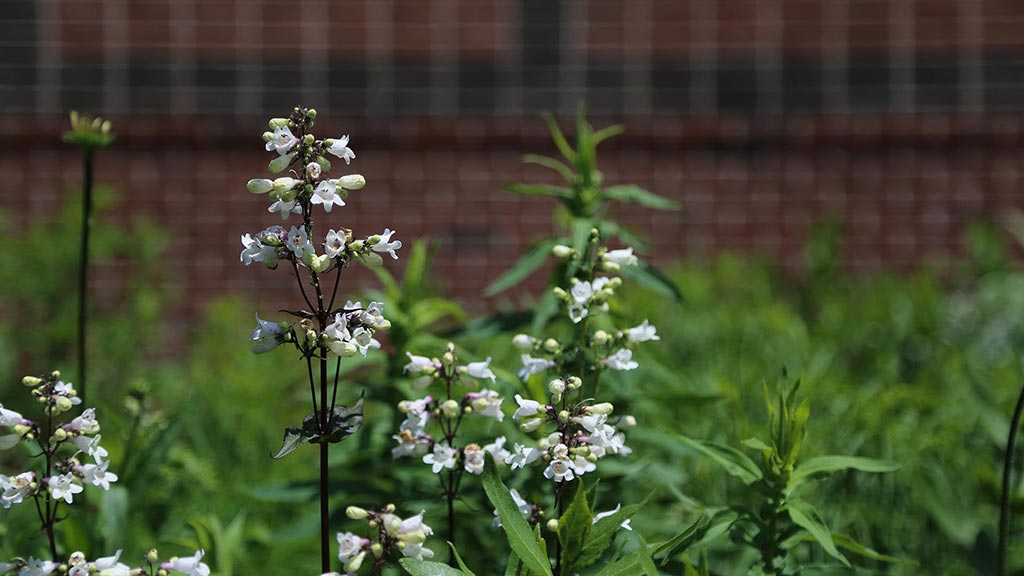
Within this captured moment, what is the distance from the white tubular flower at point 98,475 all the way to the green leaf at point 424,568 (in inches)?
17.1

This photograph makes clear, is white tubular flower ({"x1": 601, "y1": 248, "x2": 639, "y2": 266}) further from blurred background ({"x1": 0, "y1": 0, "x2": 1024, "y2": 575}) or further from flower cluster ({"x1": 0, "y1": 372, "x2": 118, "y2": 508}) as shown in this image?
blurred background ({"x1": 0, "y1": 0, "x2": 1024, "y2": 575})

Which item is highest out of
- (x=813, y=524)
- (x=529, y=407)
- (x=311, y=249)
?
(x=311, y=249)

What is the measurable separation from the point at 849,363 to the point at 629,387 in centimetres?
235

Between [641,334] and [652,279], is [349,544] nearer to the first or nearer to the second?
[641,334]

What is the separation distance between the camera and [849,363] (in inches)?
171

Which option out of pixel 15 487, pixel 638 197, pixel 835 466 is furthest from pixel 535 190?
pixel 15 487

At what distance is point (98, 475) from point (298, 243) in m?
0.46

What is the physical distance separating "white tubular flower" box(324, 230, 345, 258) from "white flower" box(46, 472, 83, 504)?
493mm

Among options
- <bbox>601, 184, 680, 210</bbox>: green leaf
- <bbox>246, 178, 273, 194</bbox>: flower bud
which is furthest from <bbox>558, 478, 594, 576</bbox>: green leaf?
<bbox>601, 184, 680, 210</bbox>: green leaf

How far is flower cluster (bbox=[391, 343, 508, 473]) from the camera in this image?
1.69 metres

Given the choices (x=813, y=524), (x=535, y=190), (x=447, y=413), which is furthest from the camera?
(x=535, y=190)

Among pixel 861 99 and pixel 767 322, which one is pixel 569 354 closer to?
pixel 767 322

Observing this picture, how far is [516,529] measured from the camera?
1.56 metres

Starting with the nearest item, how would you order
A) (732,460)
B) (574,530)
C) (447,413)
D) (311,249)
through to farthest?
1. (311,249)
2. (574,530)
3. (447,413)
4. (732,460)
